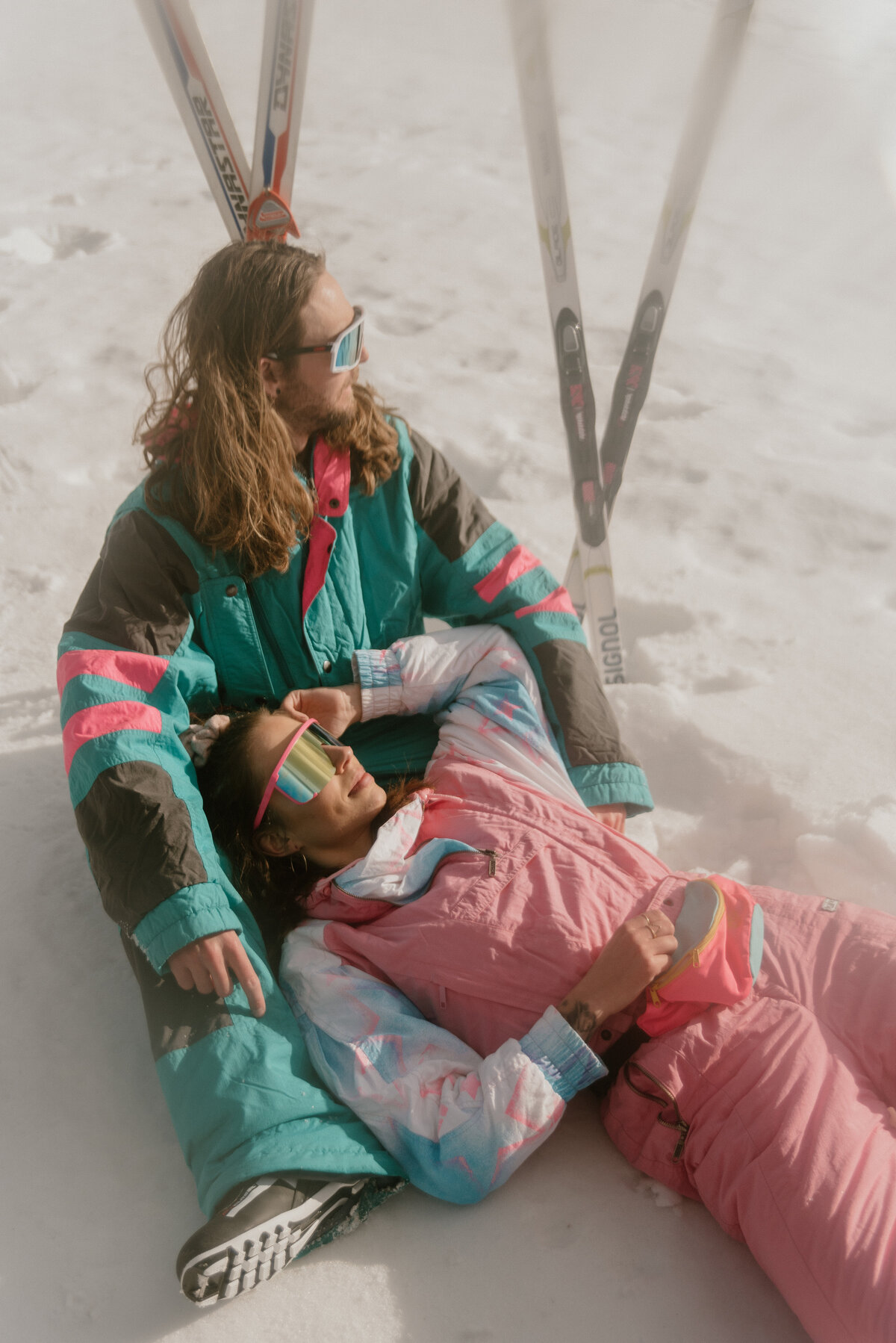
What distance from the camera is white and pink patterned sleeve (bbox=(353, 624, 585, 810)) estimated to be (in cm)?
222

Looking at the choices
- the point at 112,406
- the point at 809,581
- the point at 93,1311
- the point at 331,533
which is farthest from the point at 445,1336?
the point at 112,406

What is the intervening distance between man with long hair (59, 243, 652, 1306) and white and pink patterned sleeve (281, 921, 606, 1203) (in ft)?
0.17

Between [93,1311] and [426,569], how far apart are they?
164cm

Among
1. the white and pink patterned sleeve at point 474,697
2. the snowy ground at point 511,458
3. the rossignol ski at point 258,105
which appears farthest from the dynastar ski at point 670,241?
the rossignol ski at point 258,105

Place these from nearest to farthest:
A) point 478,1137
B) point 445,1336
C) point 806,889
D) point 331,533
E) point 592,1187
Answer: point 445,1336 → point 478,1137 → point 592,1187 → point 331,533 → point 806,889

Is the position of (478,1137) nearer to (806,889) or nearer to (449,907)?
(449,907)

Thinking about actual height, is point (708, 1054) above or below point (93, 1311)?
above

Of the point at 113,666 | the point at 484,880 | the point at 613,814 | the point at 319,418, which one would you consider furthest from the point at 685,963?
the point at 319,418

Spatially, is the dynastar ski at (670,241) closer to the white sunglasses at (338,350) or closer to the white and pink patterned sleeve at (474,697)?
the white and pink patterned sleeve at (474,697)

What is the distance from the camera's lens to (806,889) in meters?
2.38

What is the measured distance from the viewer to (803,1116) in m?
1.55

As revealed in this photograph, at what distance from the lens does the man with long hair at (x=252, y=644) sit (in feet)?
5.41

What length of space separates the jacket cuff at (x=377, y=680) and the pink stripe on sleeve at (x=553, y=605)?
1.19 ft

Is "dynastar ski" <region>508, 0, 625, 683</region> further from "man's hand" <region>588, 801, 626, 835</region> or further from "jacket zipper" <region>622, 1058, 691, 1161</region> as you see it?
"jacket zipper" <region>622, 1058, 691, 1161</region>
